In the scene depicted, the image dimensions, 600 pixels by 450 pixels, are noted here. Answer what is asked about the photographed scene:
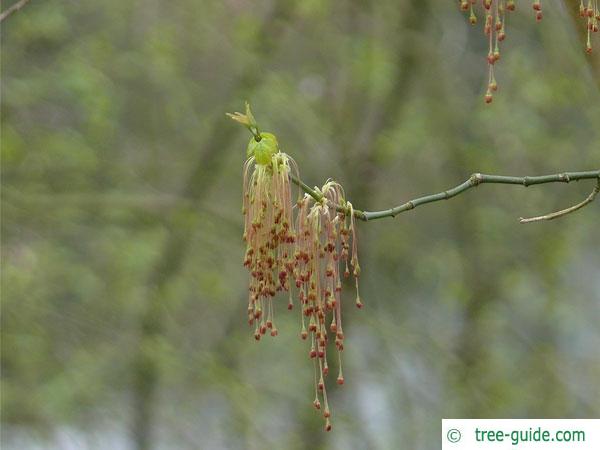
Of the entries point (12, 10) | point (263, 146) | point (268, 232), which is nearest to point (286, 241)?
point (268, 232)

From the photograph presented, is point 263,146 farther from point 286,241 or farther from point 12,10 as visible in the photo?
point 12,10

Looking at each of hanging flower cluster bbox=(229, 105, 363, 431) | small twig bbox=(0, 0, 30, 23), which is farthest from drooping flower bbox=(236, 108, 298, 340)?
small twig bbox=(0, 0, 30, 23)

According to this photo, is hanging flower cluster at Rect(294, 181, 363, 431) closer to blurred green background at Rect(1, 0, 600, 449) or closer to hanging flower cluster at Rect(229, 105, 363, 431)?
hanging flower cluster at Rect(229, 105, 363, 431)

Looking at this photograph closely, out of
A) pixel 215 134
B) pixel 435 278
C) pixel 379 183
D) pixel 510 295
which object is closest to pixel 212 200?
pixel 215 134

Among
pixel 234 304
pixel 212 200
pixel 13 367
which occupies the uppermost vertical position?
pixel 212 200

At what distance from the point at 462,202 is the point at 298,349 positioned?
1.31 meters

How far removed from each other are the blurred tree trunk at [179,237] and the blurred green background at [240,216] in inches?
0.5

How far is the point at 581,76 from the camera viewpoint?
6035 mm

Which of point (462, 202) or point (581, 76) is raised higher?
point (581, 76)

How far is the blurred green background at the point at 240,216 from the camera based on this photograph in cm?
602

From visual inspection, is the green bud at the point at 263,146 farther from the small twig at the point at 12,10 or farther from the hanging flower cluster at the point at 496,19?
the small twig at the point at 12,10

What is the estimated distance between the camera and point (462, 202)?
20.5 feet

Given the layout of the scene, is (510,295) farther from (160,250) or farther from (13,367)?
(13,367)

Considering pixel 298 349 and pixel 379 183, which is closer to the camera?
pixel 379 183
